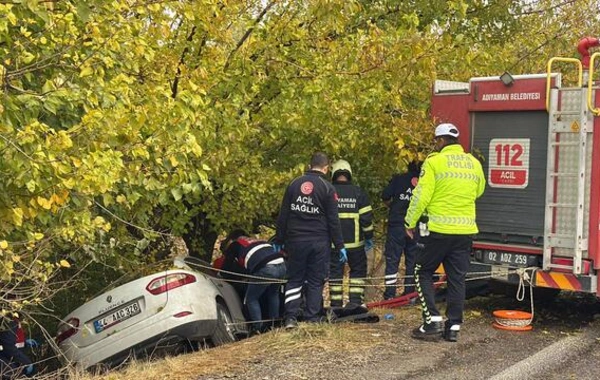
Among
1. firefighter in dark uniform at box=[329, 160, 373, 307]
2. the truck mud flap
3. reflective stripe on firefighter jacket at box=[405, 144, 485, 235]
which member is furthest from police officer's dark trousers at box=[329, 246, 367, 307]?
the truck mud flap

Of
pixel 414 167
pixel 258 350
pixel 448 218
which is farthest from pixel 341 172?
pixel 258 350

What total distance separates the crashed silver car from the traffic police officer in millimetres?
2125

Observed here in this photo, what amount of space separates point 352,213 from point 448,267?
1978 mm

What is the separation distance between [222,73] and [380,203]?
4182 millimetres

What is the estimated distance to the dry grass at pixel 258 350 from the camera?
5606 millimetres

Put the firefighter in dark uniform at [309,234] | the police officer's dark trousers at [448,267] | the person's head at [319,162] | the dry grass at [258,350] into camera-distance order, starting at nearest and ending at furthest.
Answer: the dry grass at [258,350]
the police officer's dark trousers at [448,267]
the firefighter in dark uniform at [309,234]
the person's head at [319,162]

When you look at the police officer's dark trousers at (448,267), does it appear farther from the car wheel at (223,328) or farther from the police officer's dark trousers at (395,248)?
the police officer's dark trousers at (395,248)

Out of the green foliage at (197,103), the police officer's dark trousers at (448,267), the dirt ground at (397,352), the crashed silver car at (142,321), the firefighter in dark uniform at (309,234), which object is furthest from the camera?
the firefighter in dark uniform at (309,234)

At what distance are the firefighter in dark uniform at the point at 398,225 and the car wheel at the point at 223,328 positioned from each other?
7.06 ft

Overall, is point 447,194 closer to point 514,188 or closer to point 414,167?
point 514,188

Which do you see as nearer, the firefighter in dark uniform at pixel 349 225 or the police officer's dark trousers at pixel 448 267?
the police officer's dark trousers at pixel 448 267

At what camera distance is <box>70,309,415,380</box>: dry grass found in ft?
Answer: 18.4

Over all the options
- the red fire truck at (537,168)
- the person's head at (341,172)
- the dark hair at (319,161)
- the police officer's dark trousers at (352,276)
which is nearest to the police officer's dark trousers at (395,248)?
the police officer's dark trousers at (352,276)

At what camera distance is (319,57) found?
26.7ft
